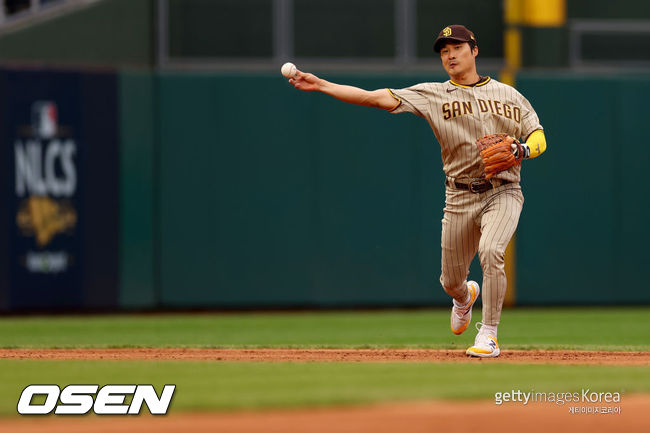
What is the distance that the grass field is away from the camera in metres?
5.10

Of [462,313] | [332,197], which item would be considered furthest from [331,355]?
[332,197]

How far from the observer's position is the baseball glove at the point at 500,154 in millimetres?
6383

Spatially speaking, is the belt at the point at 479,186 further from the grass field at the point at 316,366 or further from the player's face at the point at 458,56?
the grass field at the point at 316,366

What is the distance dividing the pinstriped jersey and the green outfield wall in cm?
572

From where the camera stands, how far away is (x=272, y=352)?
7348mm

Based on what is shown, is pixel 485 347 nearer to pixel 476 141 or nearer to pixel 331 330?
pixel 476 141

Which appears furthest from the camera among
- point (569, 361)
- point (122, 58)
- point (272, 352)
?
point (122, 58)

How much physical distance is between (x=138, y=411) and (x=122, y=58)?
8.75m

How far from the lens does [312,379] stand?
563 centimetres

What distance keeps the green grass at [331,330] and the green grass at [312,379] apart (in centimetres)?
176

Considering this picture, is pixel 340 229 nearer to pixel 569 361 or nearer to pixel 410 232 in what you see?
pixel 410 232

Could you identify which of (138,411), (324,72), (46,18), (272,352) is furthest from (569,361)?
(46,18)

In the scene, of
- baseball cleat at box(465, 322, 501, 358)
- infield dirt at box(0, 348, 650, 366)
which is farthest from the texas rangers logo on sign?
baseball cleat at box(465, 322, 501, 358)

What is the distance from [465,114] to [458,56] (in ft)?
1.19
